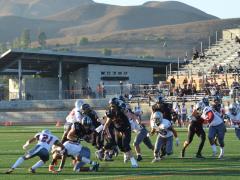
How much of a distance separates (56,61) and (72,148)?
146 feet

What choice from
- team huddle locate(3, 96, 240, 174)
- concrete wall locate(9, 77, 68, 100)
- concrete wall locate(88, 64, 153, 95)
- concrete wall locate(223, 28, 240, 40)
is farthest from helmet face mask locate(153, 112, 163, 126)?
concrete wall locate(223, 28, 240, 40)

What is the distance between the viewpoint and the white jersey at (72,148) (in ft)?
51.6

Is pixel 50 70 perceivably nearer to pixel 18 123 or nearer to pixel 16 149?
pixel 18 123

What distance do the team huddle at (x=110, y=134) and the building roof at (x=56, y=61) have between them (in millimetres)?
38098

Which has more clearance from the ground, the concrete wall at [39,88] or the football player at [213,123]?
the concrete wall at [39,88]

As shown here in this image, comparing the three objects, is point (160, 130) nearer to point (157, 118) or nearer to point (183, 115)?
point (157, 118)

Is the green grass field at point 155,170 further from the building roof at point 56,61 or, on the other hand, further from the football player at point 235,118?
the building roof at point 56,61

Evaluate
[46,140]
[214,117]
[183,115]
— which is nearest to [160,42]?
[183,115]

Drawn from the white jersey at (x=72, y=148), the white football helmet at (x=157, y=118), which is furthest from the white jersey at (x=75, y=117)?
the white football helmet at (x=157, y=118)

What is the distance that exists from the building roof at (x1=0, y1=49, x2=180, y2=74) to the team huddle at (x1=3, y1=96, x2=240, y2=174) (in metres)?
38.1

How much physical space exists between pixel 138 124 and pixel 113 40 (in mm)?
168776

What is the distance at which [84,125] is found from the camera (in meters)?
16.0

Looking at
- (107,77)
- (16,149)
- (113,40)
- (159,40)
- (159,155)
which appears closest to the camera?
(159,155)

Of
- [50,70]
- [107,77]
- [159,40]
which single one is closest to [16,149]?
[107,77]
